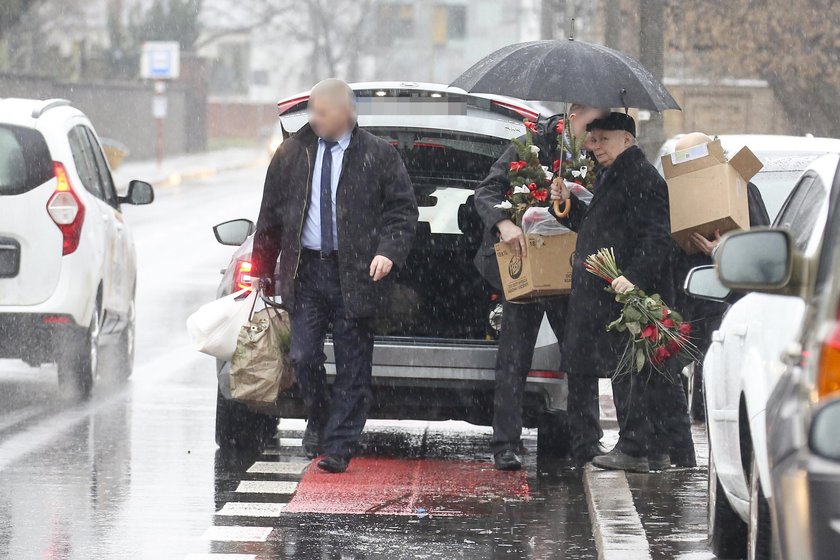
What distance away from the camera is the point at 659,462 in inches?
324

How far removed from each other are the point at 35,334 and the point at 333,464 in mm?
2952

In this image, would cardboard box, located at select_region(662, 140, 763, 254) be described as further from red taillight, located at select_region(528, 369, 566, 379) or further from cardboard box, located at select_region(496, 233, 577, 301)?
red taillight, located at select_region(528, 369, 566, 379)

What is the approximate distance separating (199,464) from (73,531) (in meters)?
1.80

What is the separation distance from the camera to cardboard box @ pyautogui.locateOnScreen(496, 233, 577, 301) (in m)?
8.18

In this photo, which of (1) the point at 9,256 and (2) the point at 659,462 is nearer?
(2) the point at 659,462

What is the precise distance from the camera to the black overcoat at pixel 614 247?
8.05m

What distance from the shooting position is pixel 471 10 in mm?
98312

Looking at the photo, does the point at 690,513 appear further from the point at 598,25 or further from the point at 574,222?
the point at 598,25

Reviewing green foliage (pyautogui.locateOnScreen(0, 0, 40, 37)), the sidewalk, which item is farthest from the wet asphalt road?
the sidewalk

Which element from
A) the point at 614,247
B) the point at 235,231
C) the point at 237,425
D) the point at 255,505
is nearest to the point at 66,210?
the point at 235,231

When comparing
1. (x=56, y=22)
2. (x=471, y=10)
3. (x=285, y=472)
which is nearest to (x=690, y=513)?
(x=285, y=472)

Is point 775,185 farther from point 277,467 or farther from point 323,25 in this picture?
point 323,25

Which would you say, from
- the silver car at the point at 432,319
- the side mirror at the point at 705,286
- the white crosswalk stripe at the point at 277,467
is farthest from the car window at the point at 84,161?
the side mirror at the point at 705,286

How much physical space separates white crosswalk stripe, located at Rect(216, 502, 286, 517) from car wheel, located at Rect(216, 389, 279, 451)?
4.06 ft
